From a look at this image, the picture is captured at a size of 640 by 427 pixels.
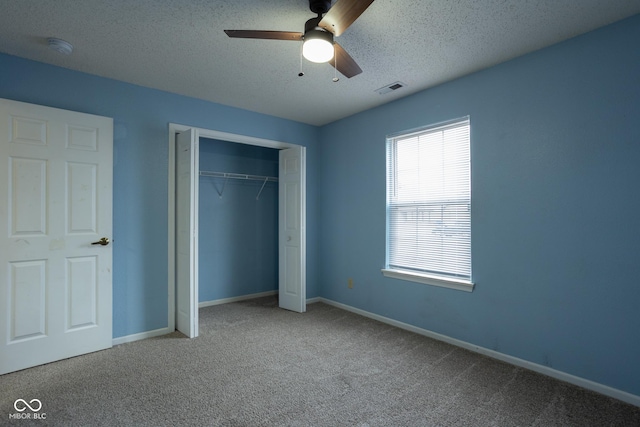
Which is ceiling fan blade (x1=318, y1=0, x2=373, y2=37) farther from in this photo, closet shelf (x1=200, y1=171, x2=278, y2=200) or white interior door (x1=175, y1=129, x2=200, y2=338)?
closet shelf (x1=200, y1=171, x2=278, y2=200)

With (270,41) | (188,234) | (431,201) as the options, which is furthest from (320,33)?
(188,234)

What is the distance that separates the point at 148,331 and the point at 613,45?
465 centimetres

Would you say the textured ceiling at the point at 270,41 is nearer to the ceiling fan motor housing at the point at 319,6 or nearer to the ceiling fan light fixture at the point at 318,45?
the ceiling fan motor housing at the point at 319,6

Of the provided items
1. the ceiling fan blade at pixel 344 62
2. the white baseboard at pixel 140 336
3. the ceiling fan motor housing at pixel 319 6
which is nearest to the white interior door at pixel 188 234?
the white baseboard at pixel 140 336

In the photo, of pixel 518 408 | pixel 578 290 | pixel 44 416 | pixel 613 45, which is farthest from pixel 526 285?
pixel 44 416

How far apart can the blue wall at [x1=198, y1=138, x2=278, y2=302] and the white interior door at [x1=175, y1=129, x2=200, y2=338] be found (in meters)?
1.05

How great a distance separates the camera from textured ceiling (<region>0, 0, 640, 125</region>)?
2.07 meters

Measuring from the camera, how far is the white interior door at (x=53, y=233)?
2.56 m

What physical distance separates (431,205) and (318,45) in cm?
206

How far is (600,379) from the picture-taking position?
7.41ft

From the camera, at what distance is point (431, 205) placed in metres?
3.34

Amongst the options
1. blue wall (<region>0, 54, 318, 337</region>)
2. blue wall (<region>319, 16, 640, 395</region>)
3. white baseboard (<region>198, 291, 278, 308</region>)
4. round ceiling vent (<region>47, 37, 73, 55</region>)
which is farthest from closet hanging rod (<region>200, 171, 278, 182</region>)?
blue wall (<region>319, 16, 640, 395</region>)

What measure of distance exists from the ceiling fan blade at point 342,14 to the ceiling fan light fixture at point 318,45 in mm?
46

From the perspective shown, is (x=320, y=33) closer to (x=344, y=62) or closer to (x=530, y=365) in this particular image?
(x=344, y=62)
